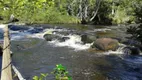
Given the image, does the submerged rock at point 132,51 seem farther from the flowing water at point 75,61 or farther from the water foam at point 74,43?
the water foam at point 74,43

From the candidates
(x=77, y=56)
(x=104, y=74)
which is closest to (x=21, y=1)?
(x=104, y=74)

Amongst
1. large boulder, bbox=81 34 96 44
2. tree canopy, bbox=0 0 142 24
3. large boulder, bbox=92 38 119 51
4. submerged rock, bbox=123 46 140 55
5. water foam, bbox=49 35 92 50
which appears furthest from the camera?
tree canopy, bbox=0 0 142 24

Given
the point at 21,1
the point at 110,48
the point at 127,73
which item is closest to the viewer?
the point at 21,1

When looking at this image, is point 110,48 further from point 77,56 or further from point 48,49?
point 48,49

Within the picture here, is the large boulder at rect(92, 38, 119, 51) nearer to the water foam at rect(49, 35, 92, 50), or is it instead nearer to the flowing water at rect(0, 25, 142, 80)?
the flowing water at rect(0, 25, 142, 80)

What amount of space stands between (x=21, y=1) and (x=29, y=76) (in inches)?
377

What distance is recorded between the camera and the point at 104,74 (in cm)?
1378

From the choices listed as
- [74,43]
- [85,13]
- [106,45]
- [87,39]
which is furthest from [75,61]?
[85,13]

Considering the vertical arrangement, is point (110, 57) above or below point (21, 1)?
below

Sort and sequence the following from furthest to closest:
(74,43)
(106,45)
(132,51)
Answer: (74,43) < (106,45) < (132,51)

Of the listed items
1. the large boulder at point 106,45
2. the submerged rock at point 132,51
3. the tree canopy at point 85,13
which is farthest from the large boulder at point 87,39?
the tree canopy at point 85,13

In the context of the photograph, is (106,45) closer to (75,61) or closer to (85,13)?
(75,61)

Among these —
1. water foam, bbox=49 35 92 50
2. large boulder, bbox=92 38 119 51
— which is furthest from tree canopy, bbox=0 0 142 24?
large boulder, bbox=92 38 119 51

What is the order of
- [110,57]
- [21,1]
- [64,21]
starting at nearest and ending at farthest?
[21,1] < [110,57] < [64,21]
